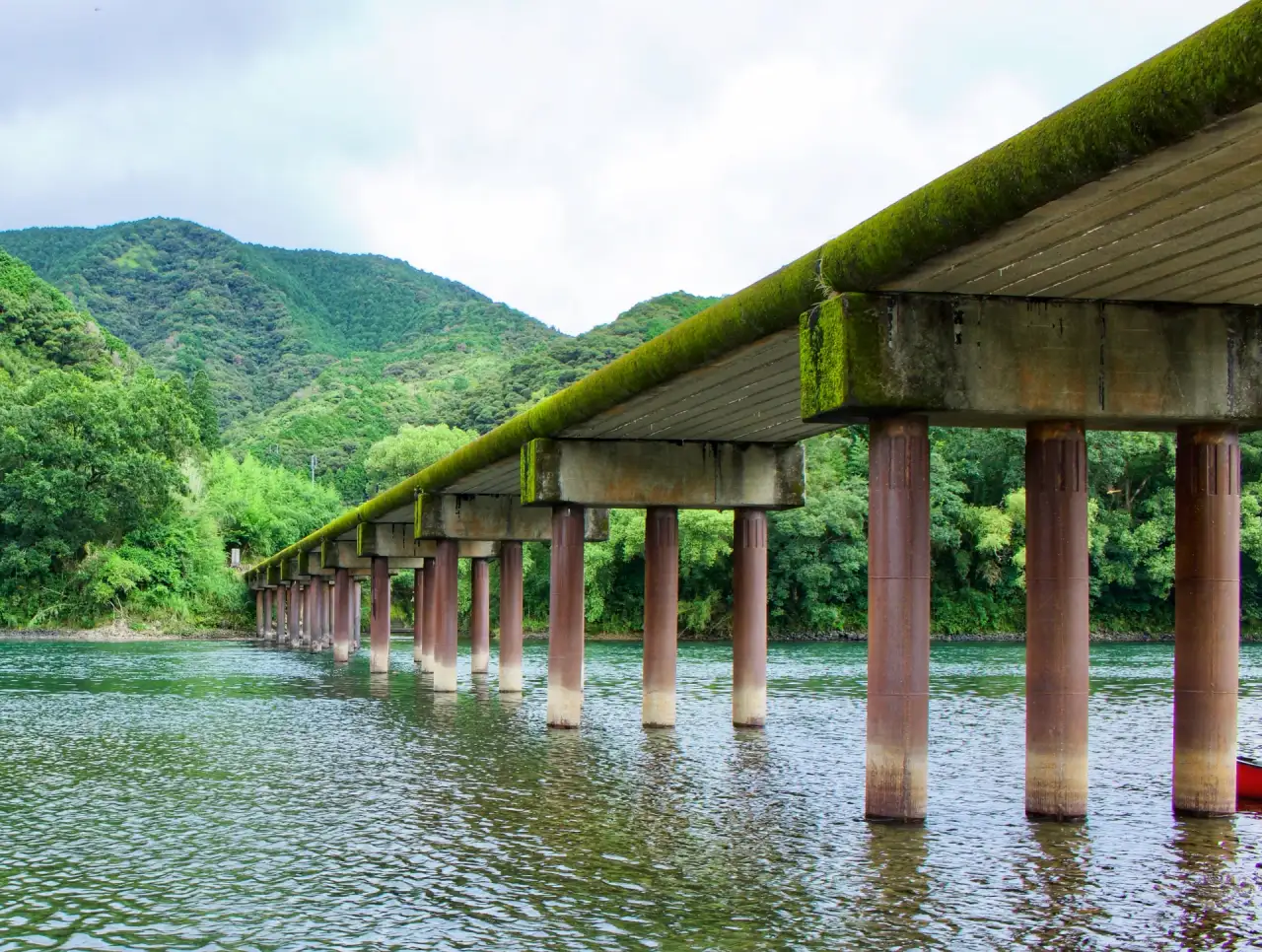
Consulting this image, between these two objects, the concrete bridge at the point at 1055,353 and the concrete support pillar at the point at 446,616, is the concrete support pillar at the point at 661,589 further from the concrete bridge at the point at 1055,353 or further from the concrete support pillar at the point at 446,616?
the concrete support pillar at the point at 446,616

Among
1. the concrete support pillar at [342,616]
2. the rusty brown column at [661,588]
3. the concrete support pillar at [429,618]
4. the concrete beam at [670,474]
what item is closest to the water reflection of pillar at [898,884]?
the concrete beam at [670,474]

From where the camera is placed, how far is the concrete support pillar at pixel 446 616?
143ft

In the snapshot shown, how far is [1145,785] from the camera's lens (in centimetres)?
2189

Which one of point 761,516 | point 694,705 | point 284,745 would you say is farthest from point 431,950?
point 694,705

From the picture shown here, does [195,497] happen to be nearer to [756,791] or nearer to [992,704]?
[992,704]

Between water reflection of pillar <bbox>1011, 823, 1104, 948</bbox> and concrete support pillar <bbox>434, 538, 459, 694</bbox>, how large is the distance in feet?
91.6

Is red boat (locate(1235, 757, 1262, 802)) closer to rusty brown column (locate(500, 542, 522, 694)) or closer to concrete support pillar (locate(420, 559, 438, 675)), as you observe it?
rusty brown column (locate(500, 542, 522, 694))

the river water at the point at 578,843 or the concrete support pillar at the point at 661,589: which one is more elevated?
the concrete support pillar at the point at 661,589

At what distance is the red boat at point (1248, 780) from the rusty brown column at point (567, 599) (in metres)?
13.7

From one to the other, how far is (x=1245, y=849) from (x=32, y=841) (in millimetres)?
13769

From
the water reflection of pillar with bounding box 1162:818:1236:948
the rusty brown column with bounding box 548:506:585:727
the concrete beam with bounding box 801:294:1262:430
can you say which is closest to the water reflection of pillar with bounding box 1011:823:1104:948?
the water reflection of pillar with bounding box 1162:818:1236:948

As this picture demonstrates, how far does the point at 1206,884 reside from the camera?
14.5 meters

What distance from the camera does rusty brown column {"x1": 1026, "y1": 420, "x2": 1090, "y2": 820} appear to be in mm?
17375

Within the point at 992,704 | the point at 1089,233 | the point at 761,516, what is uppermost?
the point at 1089,233
